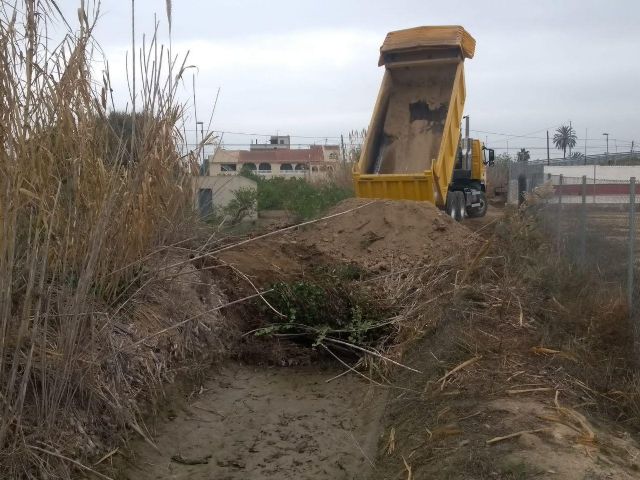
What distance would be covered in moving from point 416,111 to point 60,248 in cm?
1202

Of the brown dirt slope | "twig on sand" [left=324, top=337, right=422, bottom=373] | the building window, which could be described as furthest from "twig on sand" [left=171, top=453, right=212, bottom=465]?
the building window

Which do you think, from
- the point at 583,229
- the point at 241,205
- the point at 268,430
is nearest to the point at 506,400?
the point at 268,430

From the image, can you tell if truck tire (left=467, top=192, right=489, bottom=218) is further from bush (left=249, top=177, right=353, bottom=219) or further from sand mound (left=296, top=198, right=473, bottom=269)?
sand mound (left=296, top=198, right=473, bottom=269)

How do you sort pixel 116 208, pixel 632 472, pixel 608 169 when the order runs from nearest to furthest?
1. pixel 632 472
2. pixel 116 208
3. pixel 608 169

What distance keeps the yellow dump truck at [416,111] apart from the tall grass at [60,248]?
31.5 feet

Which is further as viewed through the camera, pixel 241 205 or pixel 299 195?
pixel 299 195

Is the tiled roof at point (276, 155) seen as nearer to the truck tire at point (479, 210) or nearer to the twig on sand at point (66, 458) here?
the truck tire at point (479, 210)

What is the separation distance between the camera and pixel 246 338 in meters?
8.03

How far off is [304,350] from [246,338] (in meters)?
0.64

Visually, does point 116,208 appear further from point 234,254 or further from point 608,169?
point 608,169

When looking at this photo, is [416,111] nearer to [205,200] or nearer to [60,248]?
[205,200]

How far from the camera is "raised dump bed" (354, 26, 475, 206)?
14812 millimetres

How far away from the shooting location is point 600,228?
28.2ft

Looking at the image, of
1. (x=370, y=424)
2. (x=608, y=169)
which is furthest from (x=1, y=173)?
(x=608, y=169)
